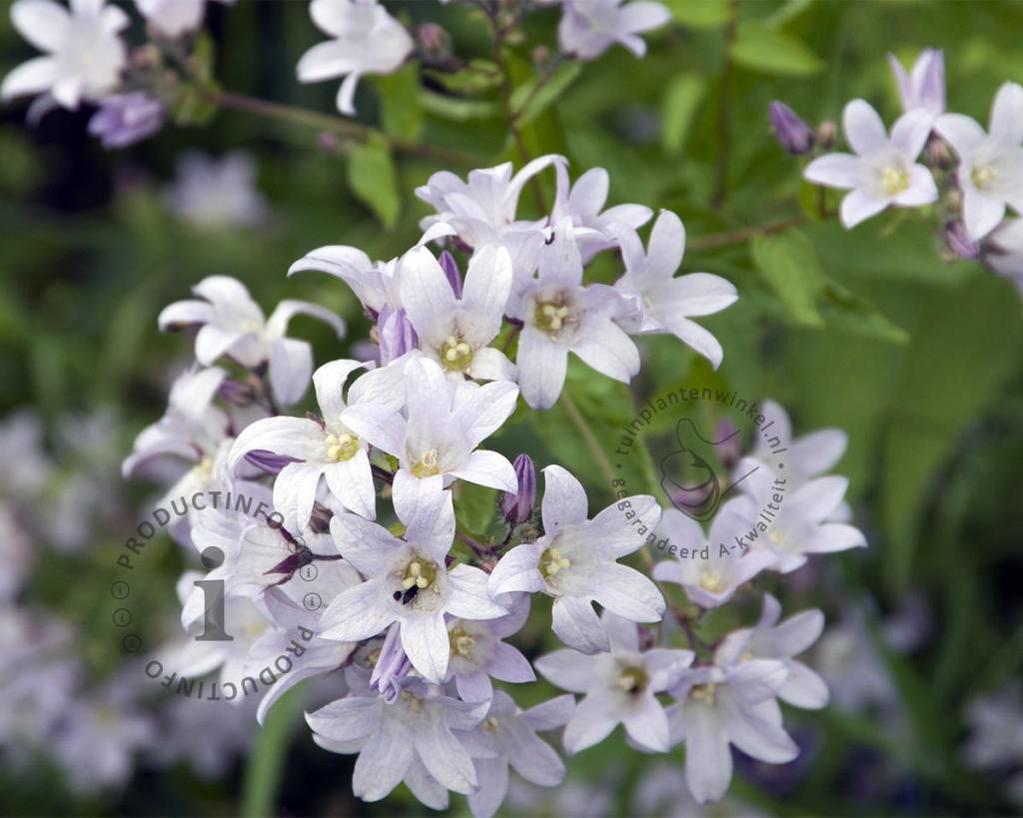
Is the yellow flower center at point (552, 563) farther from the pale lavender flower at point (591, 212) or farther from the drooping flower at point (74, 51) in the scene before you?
the drooping flower at point (74, 51)

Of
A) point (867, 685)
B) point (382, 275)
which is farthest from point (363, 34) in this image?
point (867, 685)

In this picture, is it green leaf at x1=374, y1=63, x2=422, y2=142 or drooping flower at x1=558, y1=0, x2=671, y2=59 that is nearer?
drooping flower at x1=558, y1=0, x2=671, y2=59

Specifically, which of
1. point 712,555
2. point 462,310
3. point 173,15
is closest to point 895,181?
point 712,555

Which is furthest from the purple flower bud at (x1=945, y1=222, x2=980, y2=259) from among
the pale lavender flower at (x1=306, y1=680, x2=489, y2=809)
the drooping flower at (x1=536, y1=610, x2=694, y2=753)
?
the pale lavender flower at (x1=306, y1=680, x2=489, y2=809)

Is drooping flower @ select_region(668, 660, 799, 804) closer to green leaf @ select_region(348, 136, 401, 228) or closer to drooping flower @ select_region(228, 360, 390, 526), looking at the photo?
drooping flower @ select_region(228, 360, 390, 526)

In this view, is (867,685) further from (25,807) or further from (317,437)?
(25,807)
